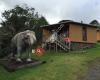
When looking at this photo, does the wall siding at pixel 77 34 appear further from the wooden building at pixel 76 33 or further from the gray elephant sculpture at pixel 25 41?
the gray elephant sculpture at pixel 25 41

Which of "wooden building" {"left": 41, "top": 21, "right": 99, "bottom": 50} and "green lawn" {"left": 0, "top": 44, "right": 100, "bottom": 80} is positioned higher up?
"wooden building" {"left": 41, "top": 21, "right": 99, "bottom": 50}

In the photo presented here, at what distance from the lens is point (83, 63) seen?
22.0 m

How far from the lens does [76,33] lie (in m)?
37.9

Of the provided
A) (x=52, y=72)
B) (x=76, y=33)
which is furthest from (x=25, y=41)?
(x=76, y=33)

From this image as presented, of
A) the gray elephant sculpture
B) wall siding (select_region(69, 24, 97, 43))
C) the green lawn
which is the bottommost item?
the green lawn

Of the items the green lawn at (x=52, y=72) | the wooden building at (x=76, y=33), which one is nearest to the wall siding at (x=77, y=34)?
the wooden building at (x=76, y=33)

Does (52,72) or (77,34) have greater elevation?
(77,34)

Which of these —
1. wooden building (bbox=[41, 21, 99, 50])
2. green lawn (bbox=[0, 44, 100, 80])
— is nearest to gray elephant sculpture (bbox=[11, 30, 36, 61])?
green lawn (bbox=[0, 44, 100, 80])

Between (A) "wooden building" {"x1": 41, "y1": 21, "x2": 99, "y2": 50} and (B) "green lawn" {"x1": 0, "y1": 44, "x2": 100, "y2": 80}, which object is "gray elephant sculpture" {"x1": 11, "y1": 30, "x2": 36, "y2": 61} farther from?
(A) "wooden building" {"x1": 41, "y1": 21, "x2": 99, "y2": 50}

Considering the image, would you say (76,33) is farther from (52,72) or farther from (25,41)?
(52,72)

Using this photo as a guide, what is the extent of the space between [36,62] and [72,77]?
4342 mm

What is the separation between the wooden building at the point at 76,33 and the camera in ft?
122

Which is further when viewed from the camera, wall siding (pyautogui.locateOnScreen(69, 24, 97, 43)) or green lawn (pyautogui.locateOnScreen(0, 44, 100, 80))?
wall siding (pyautogui.locateOnScreen(69, 24, 97, 43))

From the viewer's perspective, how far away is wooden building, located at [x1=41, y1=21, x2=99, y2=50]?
37250mm
